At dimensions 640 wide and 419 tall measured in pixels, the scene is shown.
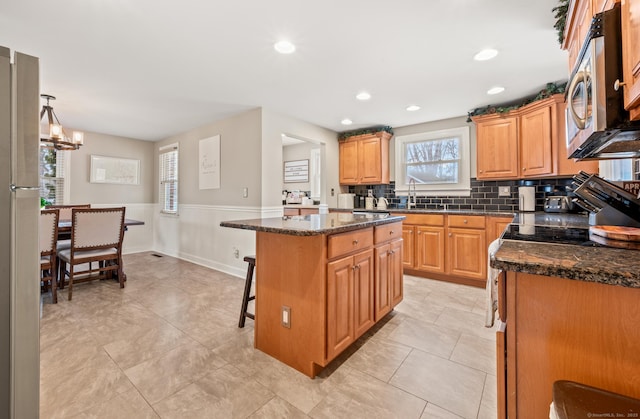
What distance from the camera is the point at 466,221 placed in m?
3.30

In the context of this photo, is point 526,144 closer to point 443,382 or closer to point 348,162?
point 348,162

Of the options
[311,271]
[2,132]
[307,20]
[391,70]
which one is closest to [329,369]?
[311,271]

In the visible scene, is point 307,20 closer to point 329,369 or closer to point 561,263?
point 561,263

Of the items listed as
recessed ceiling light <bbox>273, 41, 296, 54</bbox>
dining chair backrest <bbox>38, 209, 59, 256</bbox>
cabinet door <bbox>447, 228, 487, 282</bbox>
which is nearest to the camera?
recessed ceiling light <bbox>273, 41, 296, 54</bbox>

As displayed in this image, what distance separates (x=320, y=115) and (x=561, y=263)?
11.6ft

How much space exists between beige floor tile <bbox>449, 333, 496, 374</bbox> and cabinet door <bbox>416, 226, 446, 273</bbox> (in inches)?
56.3

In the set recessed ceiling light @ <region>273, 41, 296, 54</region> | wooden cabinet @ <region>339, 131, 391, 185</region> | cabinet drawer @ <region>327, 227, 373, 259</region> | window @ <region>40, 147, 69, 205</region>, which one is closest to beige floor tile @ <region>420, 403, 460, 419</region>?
cabinet drawer @ <region>327, 227, 373, 259</region>

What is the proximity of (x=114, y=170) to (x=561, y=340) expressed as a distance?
20.5ft

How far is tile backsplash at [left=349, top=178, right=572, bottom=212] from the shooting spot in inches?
129

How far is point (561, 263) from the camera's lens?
26.7 inches

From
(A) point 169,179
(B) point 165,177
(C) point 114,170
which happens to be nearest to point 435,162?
(A) point 169,179

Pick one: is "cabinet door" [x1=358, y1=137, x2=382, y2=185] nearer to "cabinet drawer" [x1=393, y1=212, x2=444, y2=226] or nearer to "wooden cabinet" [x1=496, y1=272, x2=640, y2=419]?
"cabinet drawer" [x1=393, y1=212, x2=444, y2=226]

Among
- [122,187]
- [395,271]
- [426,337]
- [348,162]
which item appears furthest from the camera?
[122,187]

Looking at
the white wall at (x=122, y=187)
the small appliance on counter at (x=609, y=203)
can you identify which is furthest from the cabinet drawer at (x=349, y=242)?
the white wall at (x=122, y=187)
